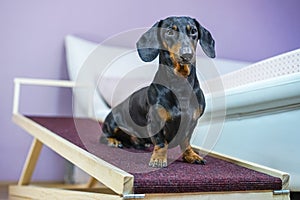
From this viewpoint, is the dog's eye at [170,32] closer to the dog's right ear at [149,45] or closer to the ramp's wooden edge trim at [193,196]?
the dog's right ear at [149,45]

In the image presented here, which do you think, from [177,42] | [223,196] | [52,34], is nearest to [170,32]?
[177,42]

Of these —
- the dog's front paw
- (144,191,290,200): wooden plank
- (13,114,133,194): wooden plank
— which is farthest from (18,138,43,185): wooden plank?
(144,191,290,200): wooden plank

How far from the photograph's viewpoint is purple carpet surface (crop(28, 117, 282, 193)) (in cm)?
101

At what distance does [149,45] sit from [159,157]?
27 cm

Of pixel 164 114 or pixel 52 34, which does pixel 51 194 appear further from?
pixel 52 34

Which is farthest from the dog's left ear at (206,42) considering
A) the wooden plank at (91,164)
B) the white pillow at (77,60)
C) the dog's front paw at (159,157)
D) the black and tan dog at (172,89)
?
the white pillow at (77,60)

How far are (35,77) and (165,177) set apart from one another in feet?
5.04

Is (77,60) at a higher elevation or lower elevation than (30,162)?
higher

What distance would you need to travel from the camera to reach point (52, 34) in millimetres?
2428

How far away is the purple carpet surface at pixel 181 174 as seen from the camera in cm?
101

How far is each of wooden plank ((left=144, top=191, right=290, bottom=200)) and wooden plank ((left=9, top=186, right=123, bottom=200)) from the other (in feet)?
0.33

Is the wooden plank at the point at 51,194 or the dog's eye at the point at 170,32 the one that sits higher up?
the dog's eye at the point at 170,32

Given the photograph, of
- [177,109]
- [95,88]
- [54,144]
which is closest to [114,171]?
[177,109]

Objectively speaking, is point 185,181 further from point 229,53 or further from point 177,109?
point 229,53
